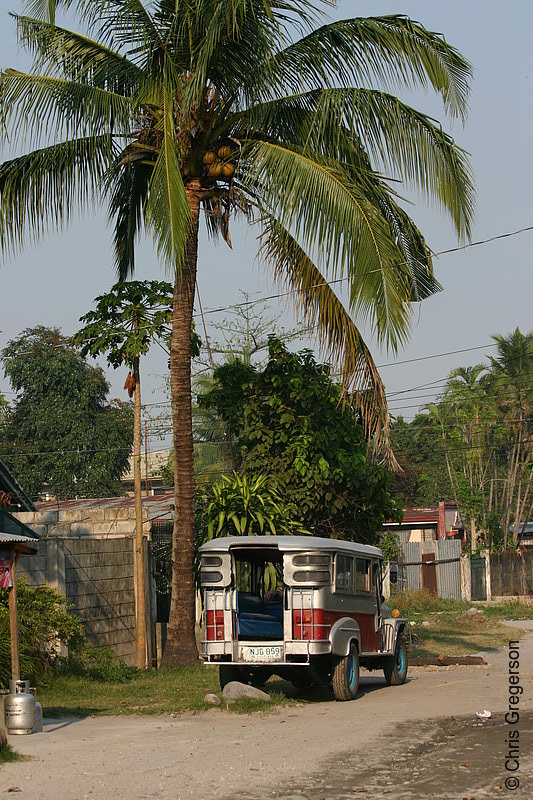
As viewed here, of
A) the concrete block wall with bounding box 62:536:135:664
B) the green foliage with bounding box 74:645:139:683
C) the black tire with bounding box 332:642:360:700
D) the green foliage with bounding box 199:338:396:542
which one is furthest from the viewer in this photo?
the green foliage with bounding box 199:338:396:542

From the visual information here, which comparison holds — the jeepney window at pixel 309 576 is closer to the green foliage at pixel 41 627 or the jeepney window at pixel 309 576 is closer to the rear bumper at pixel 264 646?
the rear bumper at pixel 264 646

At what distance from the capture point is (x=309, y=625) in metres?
13.8

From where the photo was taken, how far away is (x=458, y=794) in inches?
321

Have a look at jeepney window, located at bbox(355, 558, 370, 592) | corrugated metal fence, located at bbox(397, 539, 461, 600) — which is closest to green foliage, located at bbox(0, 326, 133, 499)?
corrugated metal fence, located at bbox(397, 539, 461, 600)

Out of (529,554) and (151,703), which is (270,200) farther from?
(529,554)

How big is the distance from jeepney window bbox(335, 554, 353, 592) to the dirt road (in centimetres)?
155

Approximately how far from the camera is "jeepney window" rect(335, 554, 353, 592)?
14.4 m

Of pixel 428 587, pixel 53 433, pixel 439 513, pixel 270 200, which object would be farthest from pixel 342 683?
pixel 53 433

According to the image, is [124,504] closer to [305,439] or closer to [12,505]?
[12,505]

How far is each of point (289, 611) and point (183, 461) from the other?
4.23 m

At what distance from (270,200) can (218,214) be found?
2516 mm

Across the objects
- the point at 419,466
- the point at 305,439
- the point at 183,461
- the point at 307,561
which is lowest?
the point at 307,561

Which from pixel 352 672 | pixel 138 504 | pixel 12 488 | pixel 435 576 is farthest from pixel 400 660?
pixel 435 576

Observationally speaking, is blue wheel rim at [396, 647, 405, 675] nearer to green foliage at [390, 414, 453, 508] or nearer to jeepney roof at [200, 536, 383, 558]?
jeepney roof at [200, 536, 383, 558]
